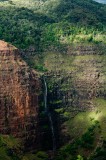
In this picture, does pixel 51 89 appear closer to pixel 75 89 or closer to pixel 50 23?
pixel 75 89

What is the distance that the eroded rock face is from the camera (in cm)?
8588

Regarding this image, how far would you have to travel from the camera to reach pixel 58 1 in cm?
12175

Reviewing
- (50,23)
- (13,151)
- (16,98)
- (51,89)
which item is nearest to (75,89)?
(51,89)

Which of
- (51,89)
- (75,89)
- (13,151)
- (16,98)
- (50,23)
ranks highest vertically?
(50,23)

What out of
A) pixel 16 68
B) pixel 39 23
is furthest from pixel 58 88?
pixel 39 23

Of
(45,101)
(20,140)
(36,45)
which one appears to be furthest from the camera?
(36,45)

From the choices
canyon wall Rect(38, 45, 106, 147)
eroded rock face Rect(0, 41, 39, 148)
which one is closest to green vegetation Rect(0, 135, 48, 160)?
eroded rock face Rect(0, 41, 39, 148)

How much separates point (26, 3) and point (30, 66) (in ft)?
106

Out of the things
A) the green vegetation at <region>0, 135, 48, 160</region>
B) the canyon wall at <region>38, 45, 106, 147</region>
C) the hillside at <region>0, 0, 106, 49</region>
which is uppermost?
the hillside at <region>0, 0, 106, 49</region>

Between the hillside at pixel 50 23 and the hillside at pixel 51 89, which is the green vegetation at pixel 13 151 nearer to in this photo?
the hillside at pixel 51 89

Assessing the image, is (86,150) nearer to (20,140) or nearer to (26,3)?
(20,140)

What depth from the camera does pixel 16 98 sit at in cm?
8662

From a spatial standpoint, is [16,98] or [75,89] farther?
[75,89]

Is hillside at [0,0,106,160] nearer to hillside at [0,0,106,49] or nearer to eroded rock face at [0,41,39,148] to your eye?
eroded rock face at [0,41,39,148]
